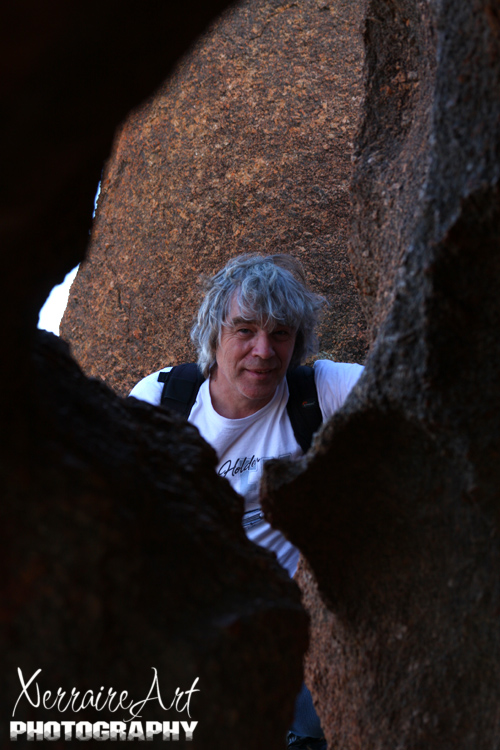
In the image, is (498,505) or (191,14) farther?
(498,505)

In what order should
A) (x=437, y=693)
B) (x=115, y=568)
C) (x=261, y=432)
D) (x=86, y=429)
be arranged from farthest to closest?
(x=261, y=432)
(x=437, y=693)
(x=86, y=429)
(x=115, y=568)

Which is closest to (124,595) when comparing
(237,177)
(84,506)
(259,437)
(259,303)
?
(84,506)

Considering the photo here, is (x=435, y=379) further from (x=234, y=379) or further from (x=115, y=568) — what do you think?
(x=234, y=379)

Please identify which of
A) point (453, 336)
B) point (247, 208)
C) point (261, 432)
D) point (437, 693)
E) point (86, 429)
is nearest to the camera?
point (86, 429)

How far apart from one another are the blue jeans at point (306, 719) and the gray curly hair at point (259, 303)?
4.04ft

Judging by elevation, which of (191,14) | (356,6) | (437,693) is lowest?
(437,693)

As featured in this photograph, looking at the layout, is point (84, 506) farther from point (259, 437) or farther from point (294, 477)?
point (259, 437)

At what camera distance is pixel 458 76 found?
44.6 inches

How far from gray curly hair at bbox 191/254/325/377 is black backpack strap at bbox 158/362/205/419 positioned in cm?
5

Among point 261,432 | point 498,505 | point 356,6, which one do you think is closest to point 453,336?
point 498,505

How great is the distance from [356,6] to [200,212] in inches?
57.2

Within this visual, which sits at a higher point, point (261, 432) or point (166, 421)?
point (261, 432)

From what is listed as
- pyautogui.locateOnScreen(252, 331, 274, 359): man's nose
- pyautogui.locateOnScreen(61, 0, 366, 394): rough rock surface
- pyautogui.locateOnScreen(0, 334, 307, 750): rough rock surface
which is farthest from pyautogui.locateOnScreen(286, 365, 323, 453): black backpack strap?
pyautogui.locateOnScreen(0, 334, 307, 750): rough rock surface

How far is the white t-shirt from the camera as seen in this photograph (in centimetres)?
231
